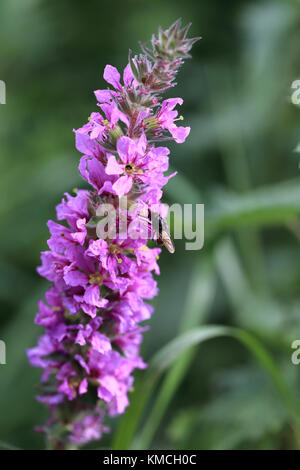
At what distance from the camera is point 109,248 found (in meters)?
1.58

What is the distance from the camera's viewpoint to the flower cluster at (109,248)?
153cm

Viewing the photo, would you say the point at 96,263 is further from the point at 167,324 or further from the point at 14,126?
the point at 14,126

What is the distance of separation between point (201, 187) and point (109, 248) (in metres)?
2.77

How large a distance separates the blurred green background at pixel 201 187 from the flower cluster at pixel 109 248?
747 millimetres

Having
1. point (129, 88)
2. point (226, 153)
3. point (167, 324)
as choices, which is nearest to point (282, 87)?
point (226, 153)

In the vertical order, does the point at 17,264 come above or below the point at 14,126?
below

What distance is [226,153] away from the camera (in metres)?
4.04

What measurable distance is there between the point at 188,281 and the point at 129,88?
253 centimetres

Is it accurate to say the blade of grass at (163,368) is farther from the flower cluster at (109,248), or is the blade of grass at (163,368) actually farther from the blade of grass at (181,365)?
the blade of grass at (181,365)

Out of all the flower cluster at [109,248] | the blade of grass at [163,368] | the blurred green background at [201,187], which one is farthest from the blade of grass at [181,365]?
the flower cluster at [109,248]

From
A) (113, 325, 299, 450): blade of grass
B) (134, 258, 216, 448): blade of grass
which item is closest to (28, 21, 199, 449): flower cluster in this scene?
(113, 325, 299, 450): blade of grass

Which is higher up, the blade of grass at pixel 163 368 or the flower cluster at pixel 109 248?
the flower cluster at pixel 109 248

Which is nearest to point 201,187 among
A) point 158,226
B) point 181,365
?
point 181,365

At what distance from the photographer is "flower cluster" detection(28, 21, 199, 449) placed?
5.02 ft
